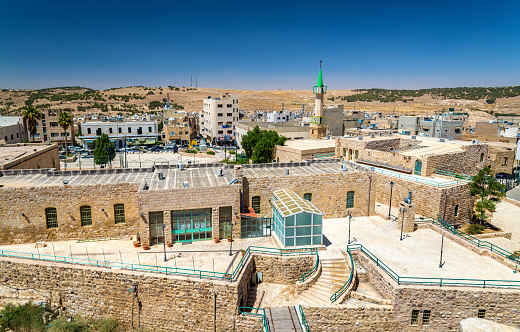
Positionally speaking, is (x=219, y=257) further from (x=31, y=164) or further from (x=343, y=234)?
(x=31, y=164)

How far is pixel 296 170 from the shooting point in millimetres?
27656

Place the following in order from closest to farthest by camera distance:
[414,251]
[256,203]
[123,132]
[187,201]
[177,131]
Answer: [414,251], [187,201], [256,203], [123,132], [177,131]

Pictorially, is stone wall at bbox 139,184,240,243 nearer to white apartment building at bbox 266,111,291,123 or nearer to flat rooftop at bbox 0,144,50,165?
flat rooftop at bbox 0,144,50,165

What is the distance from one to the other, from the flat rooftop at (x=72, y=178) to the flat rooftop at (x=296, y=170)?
7.91 meters

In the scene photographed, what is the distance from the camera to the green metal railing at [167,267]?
17.3 m

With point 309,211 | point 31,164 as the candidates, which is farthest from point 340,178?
point 31,164

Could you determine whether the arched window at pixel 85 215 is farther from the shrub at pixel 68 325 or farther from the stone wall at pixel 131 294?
the shrub at pixel 68 325

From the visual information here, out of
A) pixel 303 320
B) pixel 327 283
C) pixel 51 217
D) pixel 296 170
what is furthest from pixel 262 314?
pixel 51 217

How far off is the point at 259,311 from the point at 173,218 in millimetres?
7803

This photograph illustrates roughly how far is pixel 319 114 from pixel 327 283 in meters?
35.1

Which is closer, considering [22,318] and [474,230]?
[22,318]

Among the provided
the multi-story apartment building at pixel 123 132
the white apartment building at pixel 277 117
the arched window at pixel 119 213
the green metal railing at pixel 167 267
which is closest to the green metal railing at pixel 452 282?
the green metal railing at pixel 167 267

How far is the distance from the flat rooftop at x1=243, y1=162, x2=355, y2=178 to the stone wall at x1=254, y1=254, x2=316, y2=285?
7339 millimetres

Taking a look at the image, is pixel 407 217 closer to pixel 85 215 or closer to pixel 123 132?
pixel 85 215
